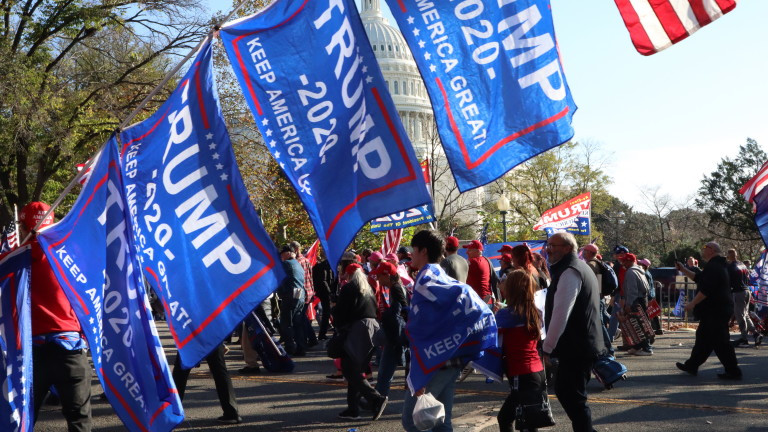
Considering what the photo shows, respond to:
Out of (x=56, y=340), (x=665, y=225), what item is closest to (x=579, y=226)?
(x=56, y=340)

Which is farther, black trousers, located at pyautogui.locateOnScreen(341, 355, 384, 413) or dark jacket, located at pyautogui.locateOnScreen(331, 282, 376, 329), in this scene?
dark jacket, located at pyautogui.locateOnScreen(331, 282, 376, 329)

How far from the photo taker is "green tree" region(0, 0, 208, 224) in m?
18.9

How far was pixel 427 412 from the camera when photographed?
18.2 ft

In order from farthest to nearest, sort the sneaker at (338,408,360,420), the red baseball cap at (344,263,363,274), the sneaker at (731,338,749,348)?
the sneaker at (731,338,749,348)
the red baseball cap at (344,263,363,274)
the sneaker at (338,408,360,420)

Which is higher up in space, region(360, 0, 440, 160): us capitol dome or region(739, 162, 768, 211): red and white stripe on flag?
region(360, 0, 440, 160): us capitol dome

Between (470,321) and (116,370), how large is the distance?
7.79 ft

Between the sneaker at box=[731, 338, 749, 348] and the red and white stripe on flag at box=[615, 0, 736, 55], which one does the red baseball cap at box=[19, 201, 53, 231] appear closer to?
the red and white stripe on flag at box=[615, 0, 736, 55]

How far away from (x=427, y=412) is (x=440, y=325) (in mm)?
688

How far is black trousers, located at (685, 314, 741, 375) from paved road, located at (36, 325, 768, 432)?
0.26 meters

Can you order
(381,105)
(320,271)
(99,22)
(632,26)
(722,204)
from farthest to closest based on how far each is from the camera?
(722,204) → (99,22) → (320,271) → (632,26) → (381,105)

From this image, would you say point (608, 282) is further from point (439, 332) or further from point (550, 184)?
point (550, 184)

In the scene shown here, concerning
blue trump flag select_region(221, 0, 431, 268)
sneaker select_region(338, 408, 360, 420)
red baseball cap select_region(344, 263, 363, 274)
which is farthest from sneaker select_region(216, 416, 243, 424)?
blue trump flag select_region(221, 0, 431, 268)

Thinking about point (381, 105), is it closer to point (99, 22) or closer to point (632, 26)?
point (632, 26)

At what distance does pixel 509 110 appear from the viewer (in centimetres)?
490
